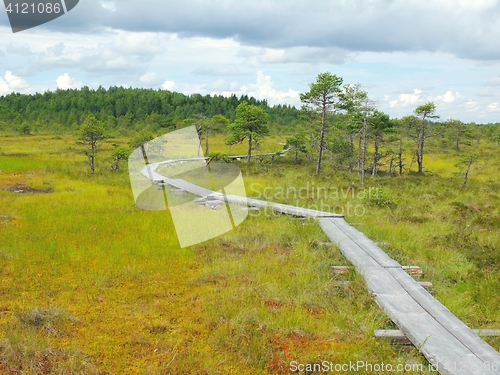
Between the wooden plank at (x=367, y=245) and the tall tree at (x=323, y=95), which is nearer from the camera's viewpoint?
the wooden plank at (x=367, y=245)

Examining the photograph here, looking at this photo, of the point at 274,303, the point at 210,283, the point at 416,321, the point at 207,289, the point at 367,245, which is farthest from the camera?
the point at 367,245

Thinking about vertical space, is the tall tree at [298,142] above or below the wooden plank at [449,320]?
below

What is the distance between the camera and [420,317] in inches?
216

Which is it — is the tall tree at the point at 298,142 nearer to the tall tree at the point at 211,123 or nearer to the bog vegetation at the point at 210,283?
the tall tree at the point at 211,123

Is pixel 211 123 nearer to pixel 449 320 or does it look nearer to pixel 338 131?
pixel 338 131

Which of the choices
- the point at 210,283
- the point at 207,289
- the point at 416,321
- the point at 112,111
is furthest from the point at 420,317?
the point at 112,111

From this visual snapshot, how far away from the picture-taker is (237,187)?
1933 cm

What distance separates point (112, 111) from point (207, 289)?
271ft

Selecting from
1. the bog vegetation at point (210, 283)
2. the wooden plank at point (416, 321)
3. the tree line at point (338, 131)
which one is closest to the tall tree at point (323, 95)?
the tree line at point (338, 131)

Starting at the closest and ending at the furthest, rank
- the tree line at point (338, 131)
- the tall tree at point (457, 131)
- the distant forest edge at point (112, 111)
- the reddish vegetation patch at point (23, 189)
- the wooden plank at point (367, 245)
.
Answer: the wooden plank at point (367, 245)
the reddish vegetation patch at point (23, 189)
the tree line at point (338, 131)
the tall tree at point (457, 131)
the distant forest edge at point (112, 111)

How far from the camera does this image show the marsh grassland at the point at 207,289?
5008mm

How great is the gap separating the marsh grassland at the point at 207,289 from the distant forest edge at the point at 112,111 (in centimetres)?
4160

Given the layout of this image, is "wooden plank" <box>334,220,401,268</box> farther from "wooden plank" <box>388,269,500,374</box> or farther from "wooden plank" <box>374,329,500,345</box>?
"wooden plank" <box>374,329,500,345</box>

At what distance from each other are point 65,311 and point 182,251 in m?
3.56
